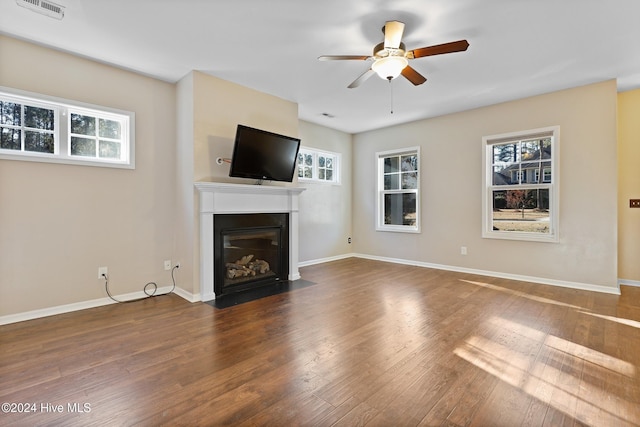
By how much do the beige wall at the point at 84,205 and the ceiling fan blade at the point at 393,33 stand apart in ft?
9.06

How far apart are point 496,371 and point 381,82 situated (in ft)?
10.6

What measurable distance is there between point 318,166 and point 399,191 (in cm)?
163

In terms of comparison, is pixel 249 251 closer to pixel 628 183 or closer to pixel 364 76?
pixel 364 76

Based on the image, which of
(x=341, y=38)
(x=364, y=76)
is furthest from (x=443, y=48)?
(x=341, y=38)

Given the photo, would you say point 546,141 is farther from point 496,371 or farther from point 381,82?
point 496,371

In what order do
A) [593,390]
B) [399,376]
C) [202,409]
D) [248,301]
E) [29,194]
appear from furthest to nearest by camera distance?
[248,301] < [29,194] < [399,376] < [593,390] < [202,409]

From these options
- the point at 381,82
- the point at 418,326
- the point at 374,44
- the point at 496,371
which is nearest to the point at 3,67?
the point at 374,44

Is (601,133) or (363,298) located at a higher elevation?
(601,133)

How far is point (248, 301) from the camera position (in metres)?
3.43

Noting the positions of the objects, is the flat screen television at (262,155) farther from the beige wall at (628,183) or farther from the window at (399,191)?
the beige wall at (628,183)

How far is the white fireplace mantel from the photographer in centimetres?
346

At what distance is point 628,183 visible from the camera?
4012 millimetres

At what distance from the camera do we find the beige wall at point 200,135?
348 cm

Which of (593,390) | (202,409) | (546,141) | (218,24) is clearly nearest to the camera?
(202,409)
